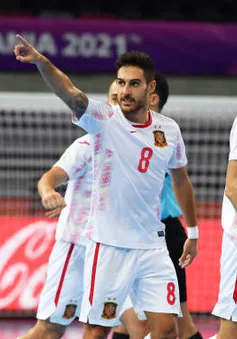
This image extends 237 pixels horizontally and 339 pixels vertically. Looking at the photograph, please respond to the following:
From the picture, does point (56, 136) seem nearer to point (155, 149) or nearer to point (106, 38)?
point (106, 38)

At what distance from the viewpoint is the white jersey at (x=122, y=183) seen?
5516mm

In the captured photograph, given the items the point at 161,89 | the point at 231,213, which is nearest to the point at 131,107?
the point at 231,213

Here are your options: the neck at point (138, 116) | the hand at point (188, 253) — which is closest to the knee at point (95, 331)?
the hand at point (188, 253)

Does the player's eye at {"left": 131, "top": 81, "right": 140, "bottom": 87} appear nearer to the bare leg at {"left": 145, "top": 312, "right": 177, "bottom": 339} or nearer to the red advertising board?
the bare leg at {"left": 145, "top": 312, "right": 177, "bottom": 339}

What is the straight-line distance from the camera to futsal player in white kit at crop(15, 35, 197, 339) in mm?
5484

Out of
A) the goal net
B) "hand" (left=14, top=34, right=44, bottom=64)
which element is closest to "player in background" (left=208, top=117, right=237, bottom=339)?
"hand" (left=14, top=34, right=44, bottom=64)

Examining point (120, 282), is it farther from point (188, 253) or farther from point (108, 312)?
point (188, 253)

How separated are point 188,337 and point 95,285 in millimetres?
Result: 1417

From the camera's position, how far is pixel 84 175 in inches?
243

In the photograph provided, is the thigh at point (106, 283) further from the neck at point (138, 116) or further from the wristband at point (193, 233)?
the neck at point (138, 116)

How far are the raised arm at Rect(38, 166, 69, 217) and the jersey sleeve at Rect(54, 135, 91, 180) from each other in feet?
0.20

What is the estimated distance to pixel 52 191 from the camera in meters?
5.19

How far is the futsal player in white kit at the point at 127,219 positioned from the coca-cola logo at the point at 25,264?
358 centimetres

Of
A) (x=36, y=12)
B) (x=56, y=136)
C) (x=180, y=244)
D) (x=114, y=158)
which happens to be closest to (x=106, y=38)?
(x=56, y=136)
